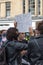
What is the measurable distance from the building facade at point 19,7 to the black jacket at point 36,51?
23.5 meters

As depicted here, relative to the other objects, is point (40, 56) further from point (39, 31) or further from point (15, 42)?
point (15, 42)

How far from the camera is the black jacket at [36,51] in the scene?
236 inches

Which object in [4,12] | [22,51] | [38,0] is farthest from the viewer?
[4,12]

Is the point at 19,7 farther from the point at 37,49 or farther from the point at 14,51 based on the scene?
the point at 37,49

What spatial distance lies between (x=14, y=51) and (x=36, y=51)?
1.36 metres

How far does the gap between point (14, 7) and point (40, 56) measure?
25492 mm

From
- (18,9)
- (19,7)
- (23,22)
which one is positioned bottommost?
(18,9)

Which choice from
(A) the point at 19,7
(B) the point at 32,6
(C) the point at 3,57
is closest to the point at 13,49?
(C) the point at 3,57

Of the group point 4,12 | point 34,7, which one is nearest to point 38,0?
point 34,7

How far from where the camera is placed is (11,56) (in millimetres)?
7371

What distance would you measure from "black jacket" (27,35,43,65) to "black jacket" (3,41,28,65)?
109cm

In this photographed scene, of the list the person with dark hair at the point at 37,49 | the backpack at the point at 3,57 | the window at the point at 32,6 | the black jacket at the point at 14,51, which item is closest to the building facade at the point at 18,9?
the window at the point at 32,6

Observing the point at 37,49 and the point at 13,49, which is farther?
the point at 13,49

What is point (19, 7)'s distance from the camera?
3103 cm
